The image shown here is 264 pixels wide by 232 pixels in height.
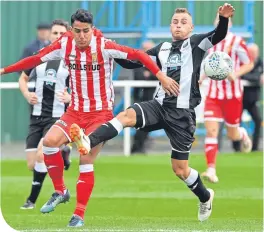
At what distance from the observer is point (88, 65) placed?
11.1 meters

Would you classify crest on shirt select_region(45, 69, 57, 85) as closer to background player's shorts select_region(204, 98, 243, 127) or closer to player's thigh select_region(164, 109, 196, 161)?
player's thigh select_region(164, 109, 196, 161)

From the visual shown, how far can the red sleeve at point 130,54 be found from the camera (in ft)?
35.1

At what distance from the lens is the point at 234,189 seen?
14.8m

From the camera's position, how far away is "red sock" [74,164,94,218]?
10.9 m

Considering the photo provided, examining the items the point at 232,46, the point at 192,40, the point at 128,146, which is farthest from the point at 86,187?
the point at 128,146

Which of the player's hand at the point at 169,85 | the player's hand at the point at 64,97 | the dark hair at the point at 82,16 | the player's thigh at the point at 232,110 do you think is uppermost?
the dark hair at the point at 82,16

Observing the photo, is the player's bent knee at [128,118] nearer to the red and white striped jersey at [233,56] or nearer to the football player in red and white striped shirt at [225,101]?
the football player in red and white striped shirt at [225,101]

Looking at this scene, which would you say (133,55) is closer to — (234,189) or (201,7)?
(234,189)

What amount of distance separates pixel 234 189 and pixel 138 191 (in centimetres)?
139

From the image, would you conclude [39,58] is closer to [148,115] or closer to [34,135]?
[148,115]

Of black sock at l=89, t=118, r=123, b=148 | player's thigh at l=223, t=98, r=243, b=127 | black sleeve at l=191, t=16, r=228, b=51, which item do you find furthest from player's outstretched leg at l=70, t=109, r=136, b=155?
player's thigh at l=223, t=98, r=243, b=127

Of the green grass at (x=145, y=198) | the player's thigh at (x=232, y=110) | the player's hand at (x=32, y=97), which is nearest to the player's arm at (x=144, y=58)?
the green grass at (x=145, y=198)

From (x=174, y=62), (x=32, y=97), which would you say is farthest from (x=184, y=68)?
(x=32, y=97)

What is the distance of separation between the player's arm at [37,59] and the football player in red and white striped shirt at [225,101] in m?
4.48
